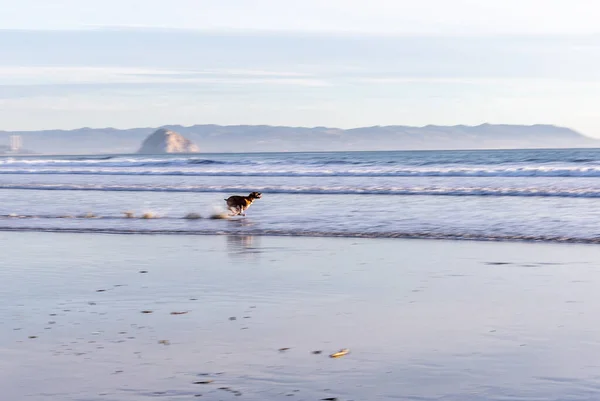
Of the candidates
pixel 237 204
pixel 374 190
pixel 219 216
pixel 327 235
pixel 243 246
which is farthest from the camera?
pixel 374 190

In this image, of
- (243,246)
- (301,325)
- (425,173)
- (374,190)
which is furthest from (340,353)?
(425,173)

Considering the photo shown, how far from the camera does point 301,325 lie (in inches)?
275

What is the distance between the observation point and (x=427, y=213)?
19.0 metres

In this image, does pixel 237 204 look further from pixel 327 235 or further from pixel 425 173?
pixel 425 173

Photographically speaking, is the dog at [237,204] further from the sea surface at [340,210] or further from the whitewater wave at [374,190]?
the whitewater wave at [374,190]

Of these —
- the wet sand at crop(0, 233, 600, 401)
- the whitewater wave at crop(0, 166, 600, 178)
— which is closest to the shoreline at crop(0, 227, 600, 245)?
the wet sand at crop(0, 233, 600, 401)

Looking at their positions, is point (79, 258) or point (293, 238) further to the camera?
point (293, 238)

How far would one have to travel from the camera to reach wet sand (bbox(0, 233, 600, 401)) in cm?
521

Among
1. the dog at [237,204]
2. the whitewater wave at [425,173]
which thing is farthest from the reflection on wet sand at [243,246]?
the whitewater wave at [425,173]

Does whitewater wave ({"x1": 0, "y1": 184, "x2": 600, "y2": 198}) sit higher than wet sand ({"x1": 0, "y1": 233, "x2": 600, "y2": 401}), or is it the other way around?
whitewater wave ({"x1": 0, "y1": 184, "x2": 600, "y2": 198})

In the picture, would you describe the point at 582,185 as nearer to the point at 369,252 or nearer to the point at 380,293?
the point at 369,252

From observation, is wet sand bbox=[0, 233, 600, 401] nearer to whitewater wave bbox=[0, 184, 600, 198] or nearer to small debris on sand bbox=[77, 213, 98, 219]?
small debris on sand bbox=[77, 213, 98, 219]

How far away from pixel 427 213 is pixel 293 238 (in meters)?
5.54

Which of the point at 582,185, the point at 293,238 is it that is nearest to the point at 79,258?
the point at 293,238
